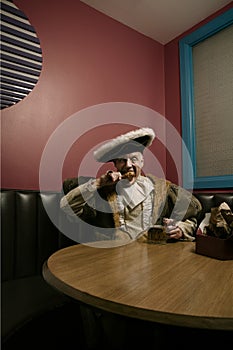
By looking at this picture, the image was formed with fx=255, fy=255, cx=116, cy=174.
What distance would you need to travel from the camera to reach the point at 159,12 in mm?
2287

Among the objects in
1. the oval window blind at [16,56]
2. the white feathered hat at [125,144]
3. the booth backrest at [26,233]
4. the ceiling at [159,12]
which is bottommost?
the booth backrest at [26,233]

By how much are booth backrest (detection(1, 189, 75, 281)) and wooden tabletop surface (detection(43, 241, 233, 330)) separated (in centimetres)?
55

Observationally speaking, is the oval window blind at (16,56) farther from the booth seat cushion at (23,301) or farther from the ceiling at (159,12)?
the booth seat cushion at (23,301)

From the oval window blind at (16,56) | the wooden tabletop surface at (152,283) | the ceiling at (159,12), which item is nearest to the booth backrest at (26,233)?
the wooden tabletop surface at (152,283)

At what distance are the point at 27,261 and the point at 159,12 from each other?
2.30 m

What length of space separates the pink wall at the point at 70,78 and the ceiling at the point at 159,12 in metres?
0.08

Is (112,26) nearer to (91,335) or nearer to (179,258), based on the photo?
(179,258)

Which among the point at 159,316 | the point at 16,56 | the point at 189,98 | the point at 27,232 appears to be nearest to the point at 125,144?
the point at 27,232

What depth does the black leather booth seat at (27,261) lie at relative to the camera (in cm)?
101

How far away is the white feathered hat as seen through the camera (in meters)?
1.47

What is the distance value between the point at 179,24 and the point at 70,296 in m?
2.63

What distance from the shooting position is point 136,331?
34.6 inches

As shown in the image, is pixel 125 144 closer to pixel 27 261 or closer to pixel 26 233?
pixel 26 233

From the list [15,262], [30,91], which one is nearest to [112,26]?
[30,91]
